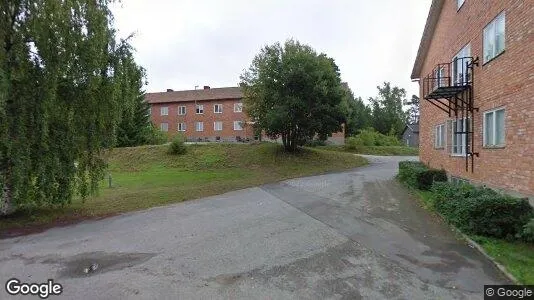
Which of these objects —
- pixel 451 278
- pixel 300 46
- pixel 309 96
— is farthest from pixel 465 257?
pixel 300 46

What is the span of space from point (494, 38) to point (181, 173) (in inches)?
820

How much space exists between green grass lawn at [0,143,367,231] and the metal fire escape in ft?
31.1

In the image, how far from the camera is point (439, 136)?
64.3ft

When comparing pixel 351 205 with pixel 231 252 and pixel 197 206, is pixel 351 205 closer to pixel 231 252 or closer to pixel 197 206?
pixel 197 206

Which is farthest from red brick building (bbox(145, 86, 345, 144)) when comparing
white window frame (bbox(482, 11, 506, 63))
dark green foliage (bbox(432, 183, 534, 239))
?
dark green foliage (bbox(432, 183, 534, 239))

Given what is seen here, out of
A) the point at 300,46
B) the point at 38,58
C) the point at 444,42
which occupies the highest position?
the point at 300,46

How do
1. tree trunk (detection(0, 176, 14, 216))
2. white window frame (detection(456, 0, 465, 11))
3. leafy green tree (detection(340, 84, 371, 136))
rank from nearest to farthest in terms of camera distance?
1. tree trunk (detection(0, 176, 14, 216))
2. white window frame (detection(456, 0, 465, 11))
3. leafy green tree (detection(340, 84, 371, 136))

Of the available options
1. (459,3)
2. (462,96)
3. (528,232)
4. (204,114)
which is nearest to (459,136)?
(462,96)

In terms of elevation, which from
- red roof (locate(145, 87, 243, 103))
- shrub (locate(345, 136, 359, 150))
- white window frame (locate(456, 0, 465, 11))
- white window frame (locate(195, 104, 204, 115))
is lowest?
shrub (locate(345, 136, 359, 150))

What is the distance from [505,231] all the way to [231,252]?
5613 mm

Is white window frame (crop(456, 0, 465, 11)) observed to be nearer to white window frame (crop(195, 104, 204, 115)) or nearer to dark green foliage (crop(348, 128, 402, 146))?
dark green foliage (crop(348, 128, 402, 146))

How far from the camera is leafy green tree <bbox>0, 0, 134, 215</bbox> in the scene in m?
11.5

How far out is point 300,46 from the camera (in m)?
32.9

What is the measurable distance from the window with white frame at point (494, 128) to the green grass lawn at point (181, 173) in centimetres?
1027
